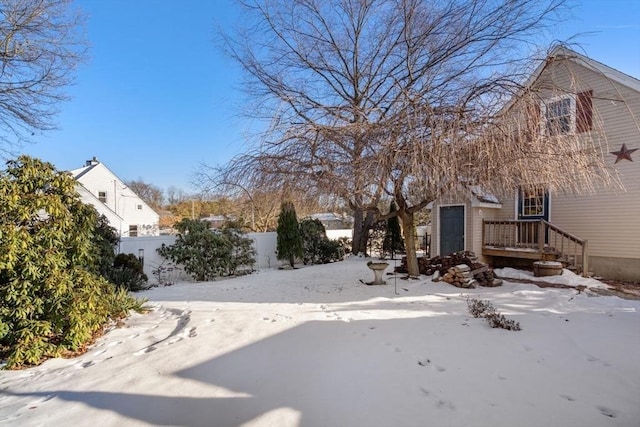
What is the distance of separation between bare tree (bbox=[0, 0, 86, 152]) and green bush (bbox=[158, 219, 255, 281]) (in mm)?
5368

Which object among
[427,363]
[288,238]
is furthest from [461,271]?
[288,238]

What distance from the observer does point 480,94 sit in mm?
5016

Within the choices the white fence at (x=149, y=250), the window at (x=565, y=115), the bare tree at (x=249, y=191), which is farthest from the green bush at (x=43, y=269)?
the window at (x=565, y=115)

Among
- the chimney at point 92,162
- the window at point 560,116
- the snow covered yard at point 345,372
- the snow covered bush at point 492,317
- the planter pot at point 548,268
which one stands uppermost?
the chimney at point 92,162

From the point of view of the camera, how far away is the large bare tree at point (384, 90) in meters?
5.00

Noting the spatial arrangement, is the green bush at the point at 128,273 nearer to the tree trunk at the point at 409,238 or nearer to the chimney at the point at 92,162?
the tree trunk at the point at 409,238

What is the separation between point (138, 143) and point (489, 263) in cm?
1410

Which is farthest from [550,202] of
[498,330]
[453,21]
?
[498,330]

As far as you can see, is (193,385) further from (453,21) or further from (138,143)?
(138,143)

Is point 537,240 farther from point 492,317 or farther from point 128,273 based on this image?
point 128,273

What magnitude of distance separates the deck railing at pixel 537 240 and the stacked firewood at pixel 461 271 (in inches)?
68.6

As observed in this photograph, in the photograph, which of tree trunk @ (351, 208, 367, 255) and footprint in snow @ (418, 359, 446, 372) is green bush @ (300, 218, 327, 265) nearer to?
tree trunk @ (351, 208, 367, 255)

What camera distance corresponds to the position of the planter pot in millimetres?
7973

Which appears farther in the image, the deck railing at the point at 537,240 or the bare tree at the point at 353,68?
the deck railing at the point at 537,240
